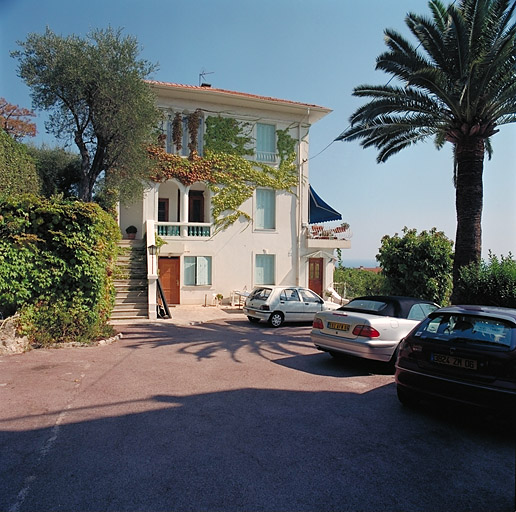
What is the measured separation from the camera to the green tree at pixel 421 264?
1430 centimetres

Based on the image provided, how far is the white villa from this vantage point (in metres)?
20.3

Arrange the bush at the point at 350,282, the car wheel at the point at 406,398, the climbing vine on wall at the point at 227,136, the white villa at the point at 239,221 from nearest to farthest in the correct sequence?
the car wheel at the point at 406,398 < the white villa at the point at 239,221 < the climbing vine on wall at the point at 227,136 < the bush at the point at 350,282

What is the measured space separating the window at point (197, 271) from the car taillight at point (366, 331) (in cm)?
1358

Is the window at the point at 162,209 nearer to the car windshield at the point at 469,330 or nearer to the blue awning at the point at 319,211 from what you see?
the blue awning at the point at 319,211

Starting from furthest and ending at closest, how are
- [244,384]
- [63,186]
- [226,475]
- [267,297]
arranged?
1. [63,186]
2. [267,297]
3. [244,384]
4. [226,475]

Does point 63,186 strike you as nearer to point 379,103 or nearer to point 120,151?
point 120,151

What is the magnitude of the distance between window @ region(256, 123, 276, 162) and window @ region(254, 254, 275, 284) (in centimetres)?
528

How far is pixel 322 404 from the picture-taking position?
19.3 ft

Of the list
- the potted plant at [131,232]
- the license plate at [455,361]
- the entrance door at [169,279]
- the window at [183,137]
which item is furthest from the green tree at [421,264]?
the potted plant at [131,232]

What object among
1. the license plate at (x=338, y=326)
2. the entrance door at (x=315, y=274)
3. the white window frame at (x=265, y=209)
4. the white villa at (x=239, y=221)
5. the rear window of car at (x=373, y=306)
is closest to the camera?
the license plate at (x=338, y=326)

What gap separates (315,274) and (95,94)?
14316 millimetres

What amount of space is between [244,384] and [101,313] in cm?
547

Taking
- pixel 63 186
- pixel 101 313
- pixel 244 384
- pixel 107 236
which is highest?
pixel 63 186

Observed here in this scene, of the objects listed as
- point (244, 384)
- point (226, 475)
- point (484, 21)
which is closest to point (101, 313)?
point (244, 384)
